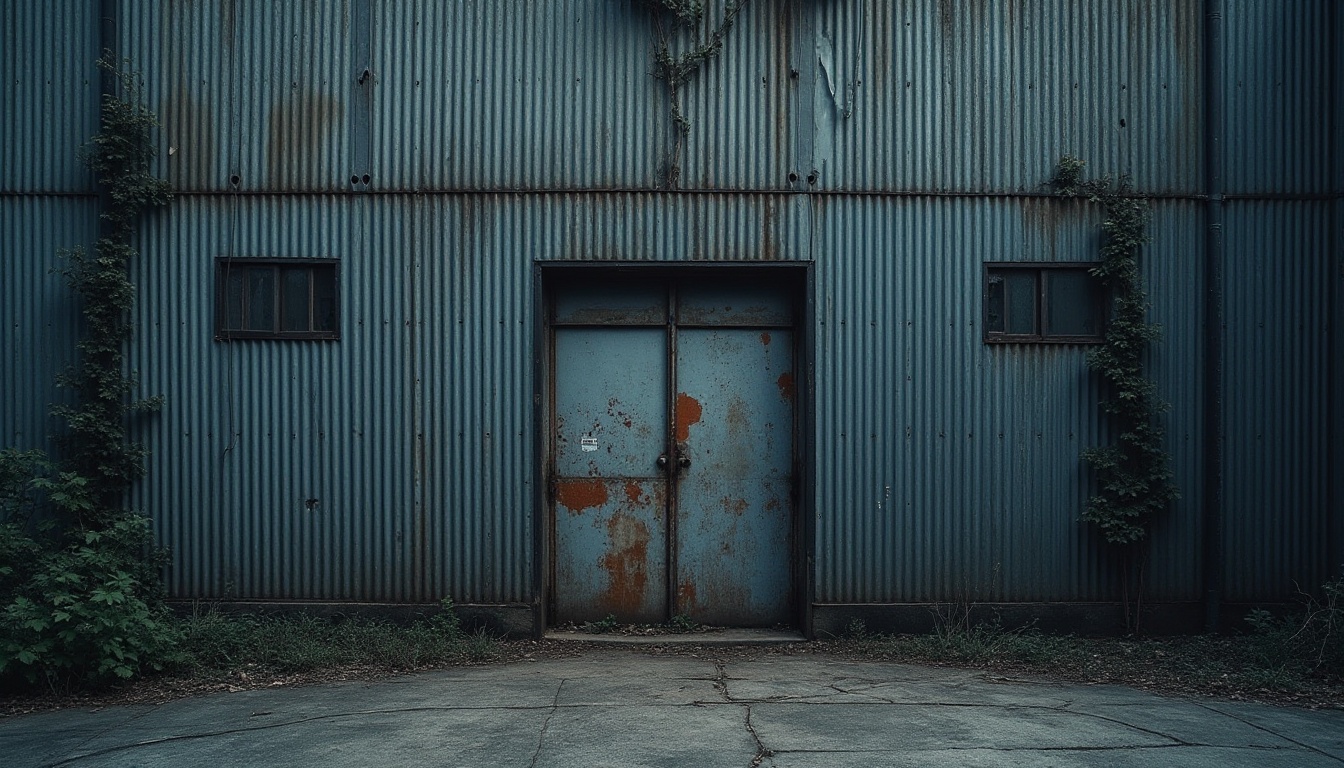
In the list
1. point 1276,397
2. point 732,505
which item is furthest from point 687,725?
point 1276,397

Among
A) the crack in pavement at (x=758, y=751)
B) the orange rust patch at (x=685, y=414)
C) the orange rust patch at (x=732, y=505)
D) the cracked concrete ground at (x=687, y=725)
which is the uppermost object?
the orange rust patch at (x=685, y=414)

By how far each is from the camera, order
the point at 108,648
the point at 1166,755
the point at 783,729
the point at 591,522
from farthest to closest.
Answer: the point at 591,522
the point at 108,648
the point at 783,729
the point at 1166,755

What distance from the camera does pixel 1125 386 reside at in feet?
26.4

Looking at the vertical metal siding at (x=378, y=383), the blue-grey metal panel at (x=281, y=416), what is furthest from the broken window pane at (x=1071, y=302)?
the blue-grey metal panel at (x=281, y=416)

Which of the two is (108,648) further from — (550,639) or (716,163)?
(716,163)

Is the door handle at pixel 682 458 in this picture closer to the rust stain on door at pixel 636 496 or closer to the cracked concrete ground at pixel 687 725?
the rust stain on door at pixel 636 496

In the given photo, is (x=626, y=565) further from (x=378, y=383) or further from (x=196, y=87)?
(x=196, y=87)

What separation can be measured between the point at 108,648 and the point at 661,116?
565 cm

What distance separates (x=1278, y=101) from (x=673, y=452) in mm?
5804

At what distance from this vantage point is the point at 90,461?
316 inches

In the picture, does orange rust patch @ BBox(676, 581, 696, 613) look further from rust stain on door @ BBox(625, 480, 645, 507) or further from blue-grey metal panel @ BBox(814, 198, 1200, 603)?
blue-grey metal panel @ BBox(814, 198, 1200, 603)

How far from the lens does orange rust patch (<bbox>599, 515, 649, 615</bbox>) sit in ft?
28.2

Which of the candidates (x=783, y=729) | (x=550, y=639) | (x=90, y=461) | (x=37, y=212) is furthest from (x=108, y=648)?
(x=783, y=729)

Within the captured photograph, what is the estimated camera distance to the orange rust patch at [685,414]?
8.64 meters
